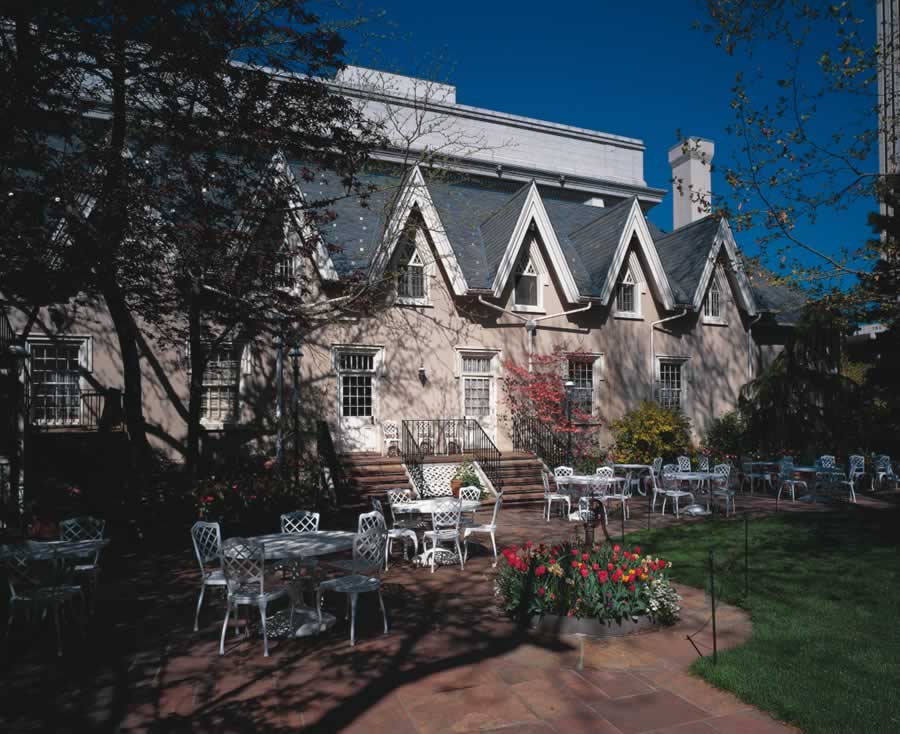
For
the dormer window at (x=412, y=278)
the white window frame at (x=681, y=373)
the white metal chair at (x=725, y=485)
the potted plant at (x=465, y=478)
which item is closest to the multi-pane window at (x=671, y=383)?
the white window frame at (x=681, y=373)

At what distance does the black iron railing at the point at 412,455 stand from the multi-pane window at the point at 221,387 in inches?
178

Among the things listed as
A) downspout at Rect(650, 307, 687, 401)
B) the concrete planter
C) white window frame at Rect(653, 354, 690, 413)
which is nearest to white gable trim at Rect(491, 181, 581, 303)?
downspout at Rect(650, 307, 687, 401)

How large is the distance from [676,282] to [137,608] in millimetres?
20140

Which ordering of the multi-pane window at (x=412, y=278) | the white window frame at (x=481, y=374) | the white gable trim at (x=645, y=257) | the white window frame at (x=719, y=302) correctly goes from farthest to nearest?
1. the white window frame at (x=719, y=302)
2. the white gable trim at (x=645, y=257)
3. the white window frame at (x=481, y=374)
4. the multi-pane window at (x=412, y=278)

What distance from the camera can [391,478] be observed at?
16.2m

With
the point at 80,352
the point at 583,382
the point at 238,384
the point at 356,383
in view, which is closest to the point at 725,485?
the point at 583,382

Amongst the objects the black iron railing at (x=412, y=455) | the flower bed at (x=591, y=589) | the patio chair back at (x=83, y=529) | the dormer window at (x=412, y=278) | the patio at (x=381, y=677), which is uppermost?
the dormer window at (x=412, y=278)

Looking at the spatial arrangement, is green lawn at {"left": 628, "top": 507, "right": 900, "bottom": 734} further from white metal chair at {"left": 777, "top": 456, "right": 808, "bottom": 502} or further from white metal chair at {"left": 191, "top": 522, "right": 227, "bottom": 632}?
white metal chair at {"left": 191, "top": 522, "right": 227, "bottom": 632}

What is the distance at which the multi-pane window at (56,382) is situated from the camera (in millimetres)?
14984

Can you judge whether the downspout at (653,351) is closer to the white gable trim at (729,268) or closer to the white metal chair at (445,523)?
the white gable trim at (729,268)

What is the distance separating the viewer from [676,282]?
907 inches

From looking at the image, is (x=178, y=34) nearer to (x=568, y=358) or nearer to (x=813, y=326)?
(x=568, y=358)

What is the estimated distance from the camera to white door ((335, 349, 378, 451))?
1756 centimetres

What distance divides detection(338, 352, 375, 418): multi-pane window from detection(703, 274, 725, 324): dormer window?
41.0 ft
